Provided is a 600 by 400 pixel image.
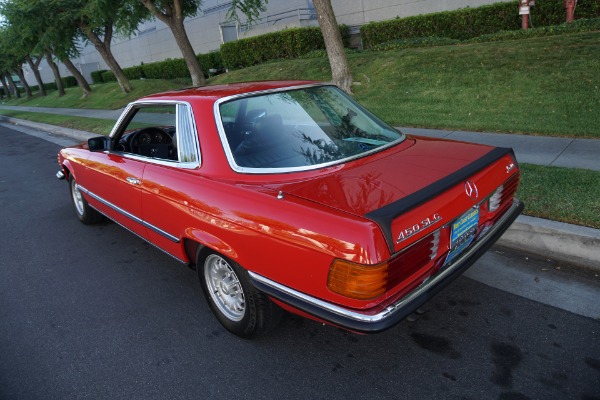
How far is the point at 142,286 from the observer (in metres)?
3.95

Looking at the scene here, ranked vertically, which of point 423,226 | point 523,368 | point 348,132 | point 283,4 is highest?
point 283,4

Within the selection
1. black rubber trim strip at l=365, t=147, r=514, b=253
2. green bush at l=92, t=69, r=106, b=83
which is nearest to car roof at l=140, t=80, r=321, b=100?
black rubber trim strip at l=365, t=147, r=514, b=253

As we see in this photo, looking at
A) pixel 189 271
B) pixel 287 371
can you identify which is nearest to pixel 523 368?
pixel 287 371

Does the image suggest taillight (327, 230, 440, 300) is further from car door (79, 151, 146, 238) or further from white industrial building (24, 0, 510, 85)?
white industrial building (24, 0, 510, 85)

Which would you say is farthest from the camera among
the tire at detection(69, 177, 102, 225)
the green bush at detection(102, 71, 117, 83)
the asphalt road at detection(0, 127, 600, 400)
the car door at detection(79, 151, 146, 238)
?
the green bush at detection(102, 71, 117, 83)

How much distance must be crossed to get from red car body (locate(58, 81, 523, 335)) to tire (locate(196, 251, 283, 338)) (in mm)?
145

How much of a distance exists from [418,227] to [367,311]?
50 centimetres

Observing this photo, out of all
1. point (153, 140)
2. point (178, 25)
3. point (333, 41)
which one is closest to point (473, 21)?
point (333, 41)

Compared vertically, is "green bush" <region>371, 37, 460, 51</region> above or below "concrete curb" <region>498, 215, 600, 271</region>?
above

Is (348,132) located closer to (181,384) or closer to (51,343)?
(181,384)

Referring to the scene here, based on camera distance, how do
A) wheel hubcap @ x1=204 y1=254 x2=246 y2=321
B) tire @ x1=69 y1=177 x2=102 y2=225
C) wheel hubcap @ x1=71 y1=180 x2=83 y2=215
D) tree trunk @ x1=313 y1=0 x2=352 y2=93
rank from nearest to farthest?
wheel hubcap @ x1=204 y1=254 x2=246 y2=321 < tire @ x1=69 y1=177 x2=102 y2=225 < wheel hubcap @ x1=71 y1=180 x2=83 y2=215 < tree trunk @ x1=313 y1=0 x2=352 y2=93

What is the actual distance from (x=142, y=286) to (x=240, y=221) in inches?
70.4

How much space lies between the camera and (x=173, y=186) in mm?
3197

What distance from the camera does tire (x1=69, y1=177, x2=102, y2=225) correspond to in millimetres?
5312
